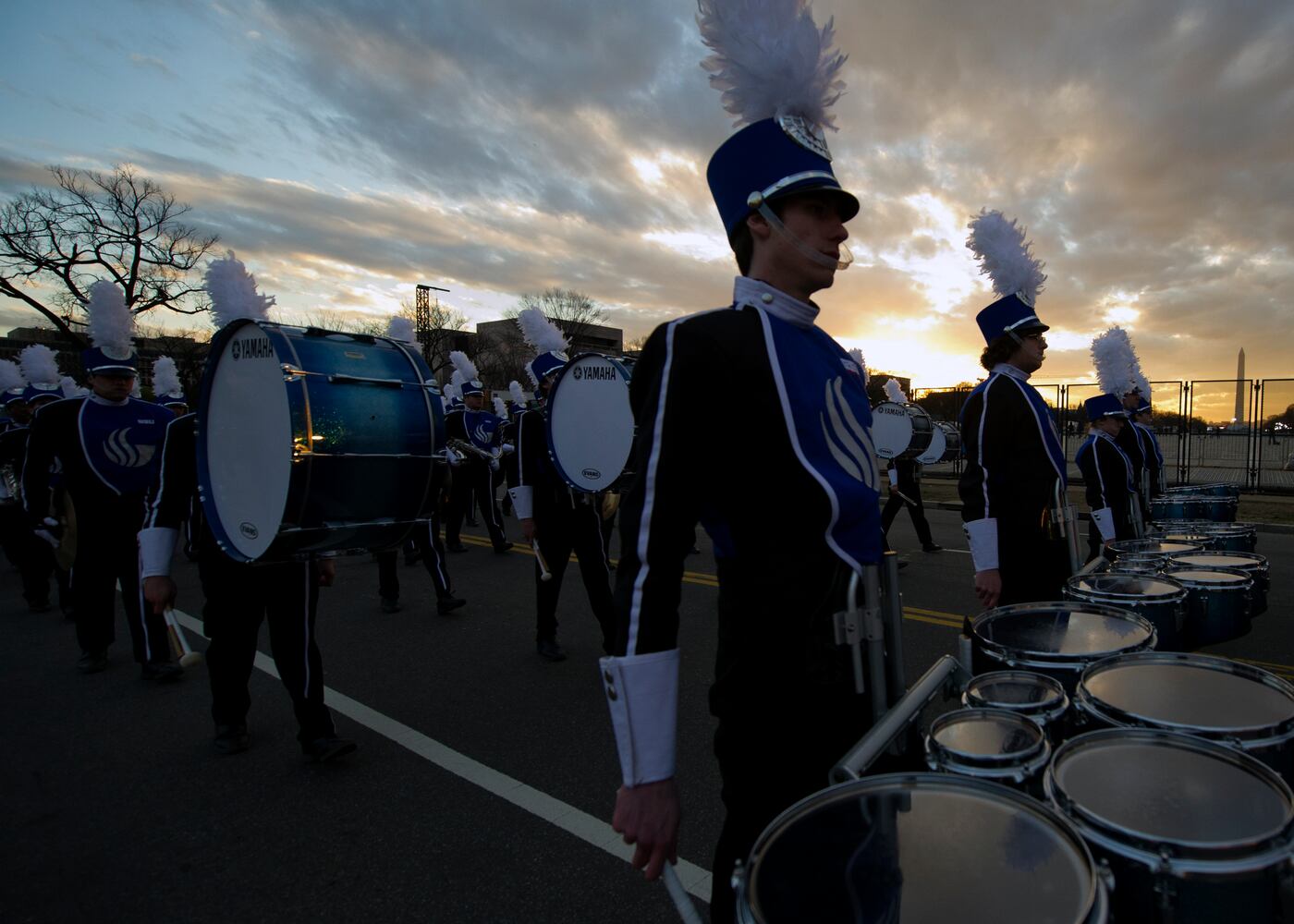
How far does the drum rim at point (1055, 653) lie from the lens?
188 cm

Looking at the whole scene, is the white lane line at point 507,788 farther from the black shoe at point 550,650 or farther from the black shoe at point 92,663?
the black shoe at point 92,663

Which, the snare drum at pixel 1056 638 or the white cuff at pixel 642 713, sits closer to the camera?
the white cuff at pixel 642 713

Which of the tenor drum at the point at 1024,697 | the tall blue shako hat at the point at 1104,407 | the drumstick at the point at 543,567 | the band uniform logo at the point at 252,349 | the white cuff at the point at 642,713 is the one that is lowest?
the drumstick at the point at 543,567

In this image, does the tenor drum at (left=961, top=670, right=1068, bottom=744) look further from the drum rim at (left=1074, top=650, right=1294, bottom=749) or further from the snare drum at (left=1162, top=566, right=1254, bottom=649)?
the snare drum at (left=1162, top=566, right=1254, bottom=649)

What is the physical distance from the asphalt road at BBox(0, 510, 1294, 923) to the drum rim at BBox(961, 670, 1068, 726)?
1.44m

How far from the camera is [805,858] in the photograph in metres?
1.04

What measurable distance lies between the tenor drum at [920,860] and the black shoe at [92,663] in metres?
6.15

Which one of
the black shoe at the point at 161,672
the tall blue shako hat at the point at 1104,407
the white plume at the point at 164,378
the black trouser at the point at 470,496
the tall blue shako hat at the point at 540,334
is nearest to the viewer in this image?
the black shoe at the point at 161,672

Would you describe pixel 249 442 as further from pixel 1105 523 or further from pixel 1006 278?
pixel 1105 523

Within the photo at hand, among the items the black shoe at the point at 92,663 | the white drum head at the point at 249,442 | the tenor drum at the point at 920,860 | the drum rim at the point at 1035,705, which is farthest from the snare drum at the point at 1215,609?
the black shoe at the point at 92,663

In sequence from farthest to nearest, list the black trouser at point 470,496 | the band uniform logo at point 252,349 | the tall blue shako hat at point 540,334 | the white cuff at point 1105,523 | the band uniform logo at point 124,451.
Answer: the black trouser at point 470,496, the tall blue shako hat at point 540,334, the band uniform logo at point 124,451, the white cuff at point 1105,523, the band uniform logo at point 252,349

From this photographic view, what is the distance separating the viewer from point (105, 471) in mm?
5078

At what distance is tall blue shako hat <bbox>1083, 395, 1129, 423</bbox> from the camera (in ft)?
20.3

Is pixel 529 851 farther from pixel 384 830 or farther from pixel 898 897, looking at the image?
pixel 898 897
